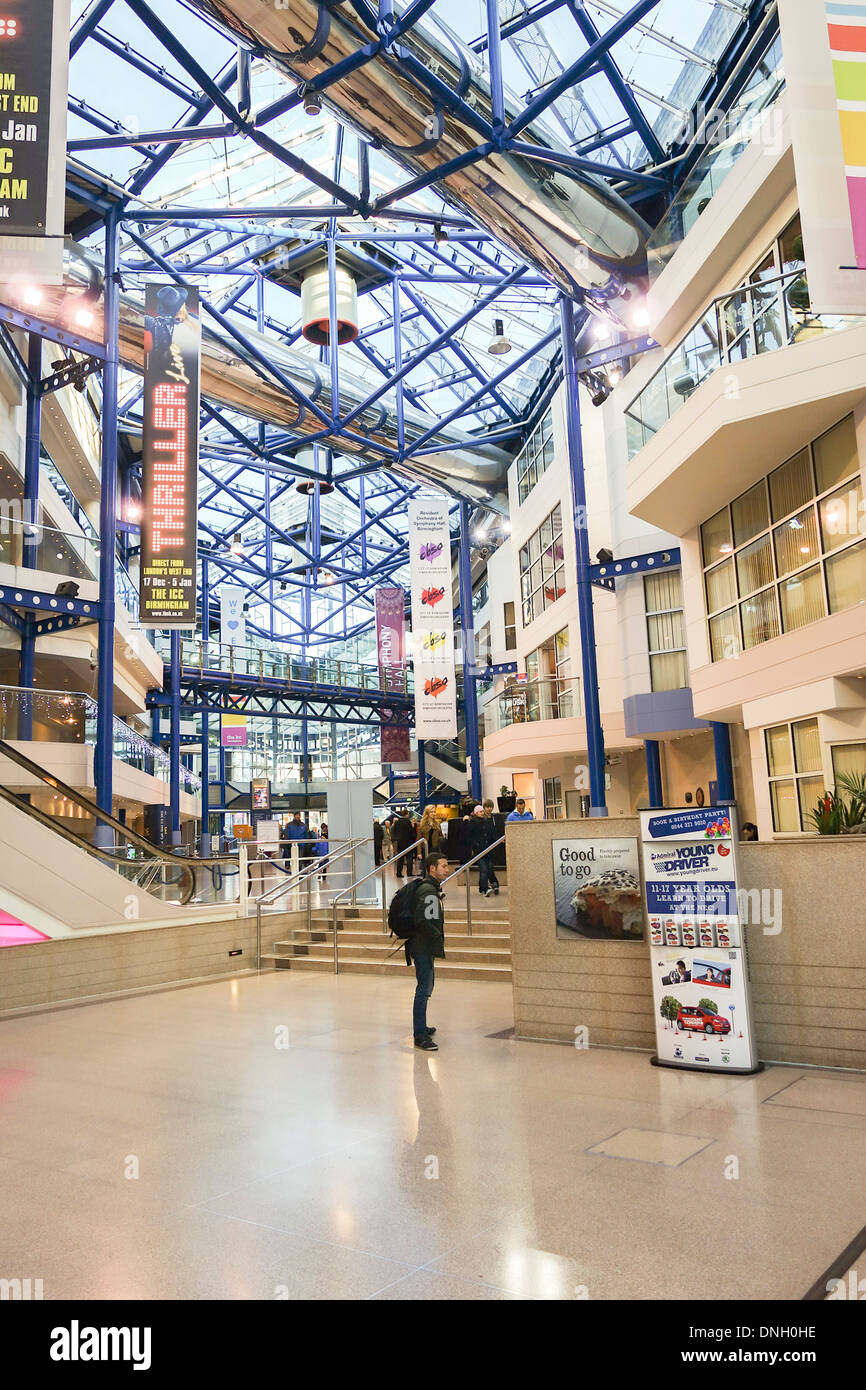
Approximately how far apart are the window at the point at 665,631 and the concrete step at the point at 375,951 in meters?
7.71

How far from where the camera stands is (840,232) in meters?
6.53

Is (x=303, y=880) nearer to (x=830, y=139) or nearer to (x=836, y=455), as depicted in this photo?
(x=836, y=455)

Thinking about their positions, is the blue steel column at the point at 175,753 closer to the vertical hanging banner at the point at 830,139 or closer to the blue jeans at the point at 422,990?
the blue jeans at the point at 422,990

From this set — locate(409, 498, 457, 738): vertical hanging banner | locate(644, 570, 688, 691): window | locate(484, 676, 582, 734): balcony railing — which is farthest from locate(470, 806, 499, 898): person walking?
locate(409, 498, 457, 738): vertical hanging banner

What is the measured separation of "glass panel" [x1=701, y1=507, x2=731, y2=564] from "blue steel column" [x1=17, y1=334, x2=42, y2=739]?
13498mm

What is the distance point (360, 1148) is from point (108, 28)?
21.7m

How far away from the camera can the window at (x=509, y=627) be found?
124ft

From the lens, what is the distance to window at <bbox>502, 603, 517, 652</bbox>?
37.7 m

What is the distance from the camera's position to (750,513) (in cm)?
1396

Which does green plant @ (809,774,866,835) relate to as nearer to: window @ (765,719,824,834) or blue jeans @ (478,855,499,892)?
window @ (765,719,824,834)

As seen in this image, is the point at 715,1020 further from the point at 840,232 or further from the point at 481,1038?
the point at 840,232
